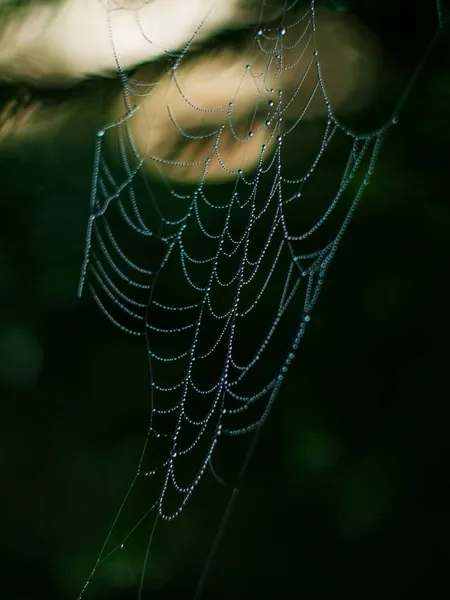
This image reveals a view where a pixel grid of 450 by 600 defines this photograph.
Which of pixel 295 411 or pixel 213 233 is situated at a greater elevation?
pixel 213 233

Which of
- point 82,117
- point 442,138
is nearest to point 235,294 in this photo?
point 82,117

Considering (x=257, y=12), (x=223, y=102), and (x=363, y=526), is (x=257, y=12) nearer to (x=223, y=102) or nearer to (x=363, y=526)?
(x=223, y=102)

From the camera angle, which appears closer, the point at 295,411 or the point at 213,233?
the point at 213,233
